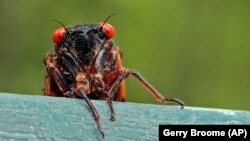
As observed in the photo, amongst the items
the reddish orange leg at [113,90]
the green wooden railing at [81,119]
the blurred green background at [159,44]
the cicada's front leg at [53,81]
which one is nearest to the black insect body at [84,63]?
the cicada's front leg at [53,81]

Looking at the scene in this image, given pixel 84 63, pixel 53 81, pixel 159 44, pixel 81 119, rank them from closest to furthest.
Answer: pixel 81 119 < pixel 84 63 < pixel 53 81 < pixel 159 44

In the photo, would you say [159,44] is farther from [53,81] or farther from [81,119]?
[81,119]

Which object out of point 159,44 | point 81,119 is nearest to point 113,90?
point 81,119

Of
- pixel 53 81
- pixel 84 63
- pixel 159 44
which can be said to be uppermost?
pixel 84 63

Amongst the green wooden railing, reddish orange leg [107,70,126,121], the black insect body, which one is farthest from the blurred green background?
the green wooden railing

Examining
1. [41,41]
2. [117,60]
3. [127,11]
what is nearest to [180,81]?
[127,11]
